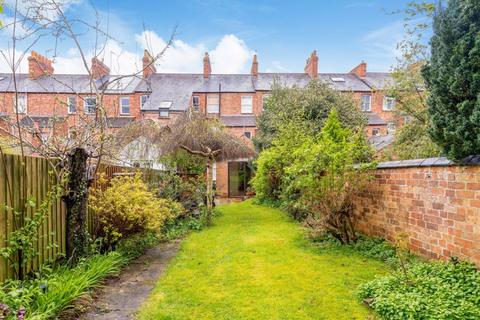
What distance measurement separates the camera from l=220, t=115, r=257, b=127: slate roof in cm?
2426

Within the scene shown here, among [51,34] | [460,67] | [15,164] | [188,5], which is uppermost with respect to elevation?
[188,5]

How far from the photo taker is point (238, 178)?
2109 centimetres

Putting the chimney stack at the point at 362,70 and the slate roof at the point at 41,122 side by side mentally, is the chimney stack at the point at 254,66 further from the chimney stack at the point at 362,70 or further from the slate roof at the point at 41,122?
the slate roof at the point at 41,122

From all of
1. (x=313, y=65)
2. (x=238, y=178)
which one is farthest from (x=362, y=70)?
(x=238, y=178)

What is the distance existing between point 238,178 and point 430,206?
638 inches

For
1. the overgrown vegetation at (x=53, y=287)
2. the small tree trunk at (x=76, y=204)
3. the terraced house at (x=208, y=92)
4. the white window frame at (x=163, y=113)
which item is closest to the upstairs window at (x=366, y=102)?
the terraced house at (x=208, y=92)

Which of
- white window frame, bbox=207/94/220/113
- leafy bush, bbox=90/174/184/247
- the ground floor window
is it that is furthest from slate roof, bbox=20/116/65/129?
white window frame, bbox=207/94/220/113

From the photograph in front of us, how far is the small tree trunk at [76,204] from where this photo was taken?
4848mm

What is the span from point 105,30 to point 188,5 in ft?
14.6

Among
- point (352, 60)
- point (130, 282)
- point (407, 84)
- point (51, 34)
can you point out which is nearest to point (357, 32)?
point (407, 84)

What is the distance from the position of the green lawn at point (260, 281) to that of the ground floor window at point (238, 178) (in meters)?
13.0

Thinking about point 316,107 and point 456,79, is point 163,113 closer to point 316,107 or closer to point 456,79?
point 316,107

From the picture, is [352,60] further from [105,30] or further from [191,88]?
[105,30]

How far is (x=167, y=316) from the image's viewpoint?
12.0ft
